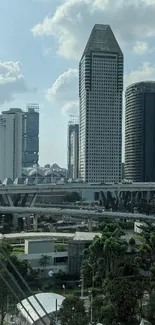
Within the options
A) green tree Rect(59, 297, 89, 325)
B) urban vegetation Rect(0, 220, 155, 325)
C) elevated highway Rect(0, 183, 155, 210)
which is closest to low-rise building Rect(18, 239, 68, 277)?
urban vegetation Rect(0, 220, 155, 325)

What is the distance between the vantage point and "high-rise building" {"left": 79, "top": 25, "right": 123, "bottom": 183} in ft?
233

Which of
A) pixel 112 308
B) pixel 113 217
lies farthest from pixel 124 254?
pixel 113 217

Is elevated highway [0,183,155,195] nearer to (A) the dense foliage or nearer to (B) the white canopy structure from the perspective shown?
(A) the dense foliage

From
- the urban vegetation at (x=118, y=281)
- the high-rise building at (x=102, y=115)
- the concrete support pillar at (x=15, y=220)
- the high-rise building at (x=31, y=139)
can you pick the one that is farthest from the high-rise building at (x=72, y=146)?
the urban vegetation at (x=118, y=281)

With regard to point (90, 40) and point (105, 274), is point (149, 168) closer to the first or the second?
point (90, 40)

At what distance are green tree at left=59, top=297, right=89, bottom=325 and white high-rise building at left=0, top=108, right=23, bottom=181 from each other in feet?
218

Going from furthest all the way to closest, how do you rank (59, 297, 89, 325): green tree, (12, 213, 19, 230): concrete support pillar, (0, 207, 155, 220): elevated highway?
(12, 213, 19, 230): concrete support pillar → (0, 207, 155, 220): elevated highway → (59, 297, 89, 325): green tree

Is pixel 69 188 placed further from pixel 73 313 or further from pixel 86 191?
pixel 73 313

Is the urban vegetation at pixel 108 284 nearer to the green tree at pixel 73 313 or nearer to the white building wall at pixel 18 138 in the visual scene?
the green tree at pixel 73 313

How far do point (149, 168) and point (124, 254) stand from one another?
56.5 metres

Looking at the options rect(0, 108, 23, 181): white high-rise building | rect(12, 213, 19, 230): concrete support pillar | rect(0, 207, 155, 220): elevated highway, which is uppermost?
rect(0, 108, 23, 181): white high-rise building

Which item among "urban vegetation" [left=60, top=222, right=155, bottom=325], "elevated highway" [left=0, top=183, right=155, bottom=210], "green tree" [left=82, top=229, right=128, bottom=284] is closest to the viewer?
"urban vegetation" [left=60, top=222, right=155, bottom=325]

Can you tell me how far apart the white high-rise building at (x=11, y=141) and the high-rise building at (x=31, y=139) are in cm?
2388

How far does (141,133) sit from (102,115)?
837cm
